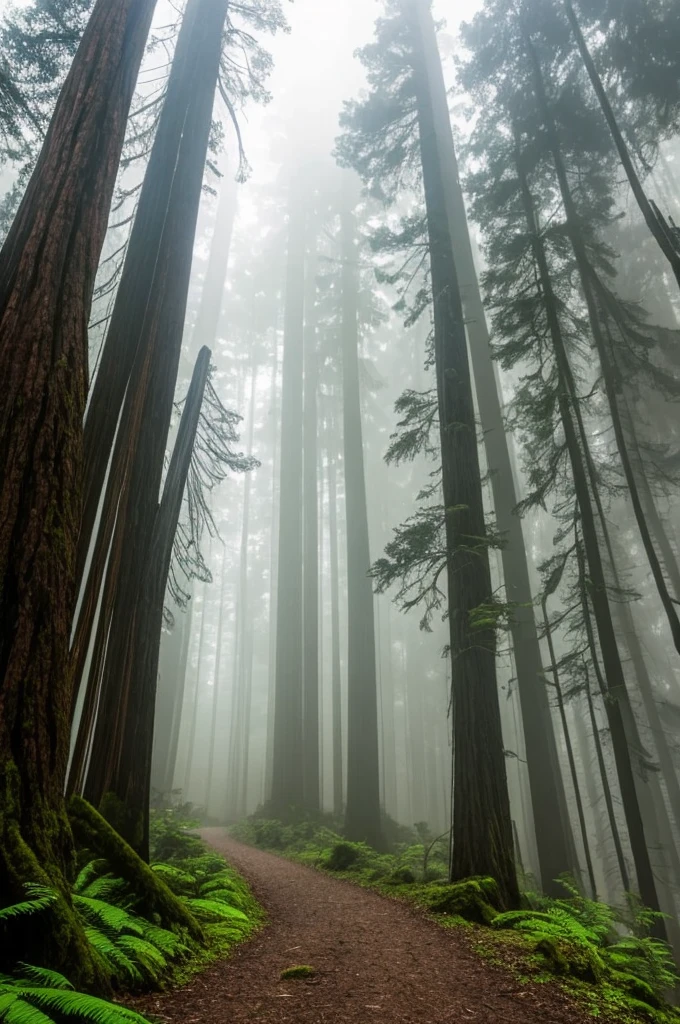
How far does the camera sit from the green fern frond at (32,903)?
1.94 metres

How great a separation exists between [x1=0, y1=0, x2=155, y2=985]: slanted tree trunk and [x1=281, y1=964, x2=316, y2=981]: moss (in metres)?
1.56

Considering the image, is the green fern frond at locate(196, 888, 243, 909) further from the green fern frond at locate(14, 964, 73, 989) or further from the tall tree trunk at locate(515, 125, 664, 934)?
the tall tree trunk at locate(515, 125, 664, 934)

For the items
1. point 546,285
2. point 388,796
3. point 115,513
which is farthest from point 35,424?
point 388,796

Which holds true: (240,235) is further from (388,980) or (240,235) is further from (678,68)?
(388,980)

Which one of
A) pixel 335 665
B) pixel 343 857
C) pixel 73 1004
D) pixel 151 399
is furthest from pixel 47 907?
pixel 335 665

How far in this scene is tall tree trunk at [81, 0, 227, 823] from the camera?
4.34 m

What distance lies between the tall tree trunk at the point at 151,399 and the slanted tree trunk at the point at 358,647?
Result: 354 inches

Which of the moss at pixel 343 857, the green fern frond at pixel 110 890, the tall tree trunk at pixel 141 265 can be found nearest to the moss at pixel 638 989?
the green fern frond at pixel 110 890

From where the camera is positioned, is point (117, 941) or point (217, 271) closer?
point (117, 941)

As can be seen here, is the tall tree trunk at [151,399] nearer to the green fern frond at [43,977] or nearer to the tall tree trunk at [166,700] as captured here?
the green fern frond at [43,977]

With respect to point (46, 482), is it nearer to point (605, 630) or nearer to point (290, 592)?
point (605, 630)

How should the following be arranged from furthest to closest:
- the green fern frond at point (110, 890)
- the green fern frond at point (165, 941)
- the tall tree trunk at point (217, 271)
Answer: the tall tree trunk at point (217, 271), the green fern frond at point (110, 890), the green fern frond at point (165, 941)

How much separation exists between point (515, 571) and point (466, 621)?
13.5 ft

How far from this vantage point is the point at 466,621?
627 cm
